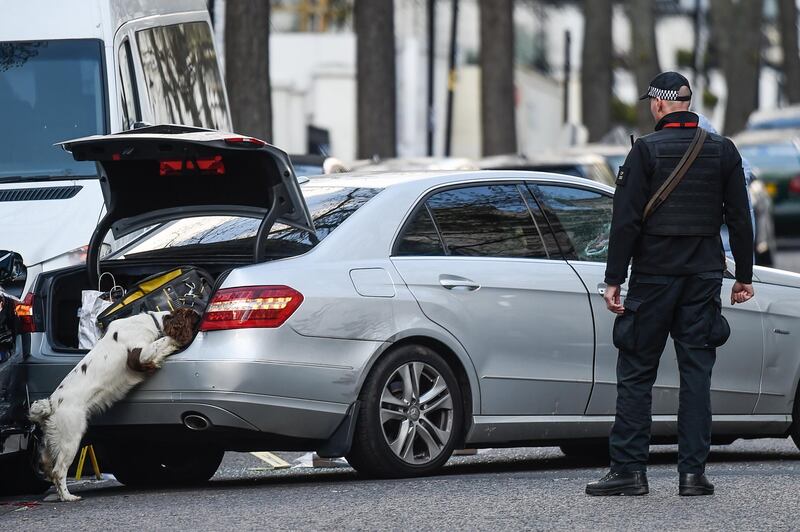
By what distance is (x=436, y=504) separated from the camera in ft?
25.0

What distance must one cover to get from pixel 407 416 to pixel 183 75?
529 centimetres

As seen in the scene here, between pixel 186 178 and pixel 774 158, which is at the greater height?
pixel 186 178

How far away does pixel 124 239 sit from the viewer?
10.2 m

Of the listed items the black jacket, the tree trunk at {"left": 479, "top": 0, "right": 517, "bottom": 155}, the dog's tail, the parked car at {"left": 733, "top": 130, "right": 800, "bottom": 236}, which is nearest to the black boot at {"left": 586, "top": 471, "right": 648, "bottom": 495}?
the black jacket

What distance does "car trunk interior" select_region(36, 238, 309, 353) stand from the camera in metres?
8.55

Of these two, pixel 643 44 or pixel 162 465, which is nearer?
pixel 162 465

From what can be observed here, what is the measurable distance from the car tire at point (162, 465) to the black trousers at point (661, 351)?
88.7 inches

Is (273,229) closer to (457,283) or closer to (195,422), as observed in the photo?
(457,283)

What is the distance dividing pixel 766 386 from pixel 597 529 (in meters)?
2.93

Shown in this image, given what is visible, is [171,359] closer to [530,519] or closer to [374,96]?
[530,519]

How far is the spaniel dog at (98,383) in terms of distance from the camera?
804 centimetres

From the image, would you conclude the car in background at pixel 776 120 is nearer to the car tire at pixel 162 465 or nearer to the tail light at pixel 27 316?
the car tire at pixel 162 465

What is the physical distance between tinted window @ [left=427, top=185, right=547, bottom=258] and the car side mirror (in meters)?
1.95

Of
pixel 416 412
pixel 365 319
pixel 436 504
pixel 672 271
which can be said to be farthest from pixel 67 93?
pixel 672 271
